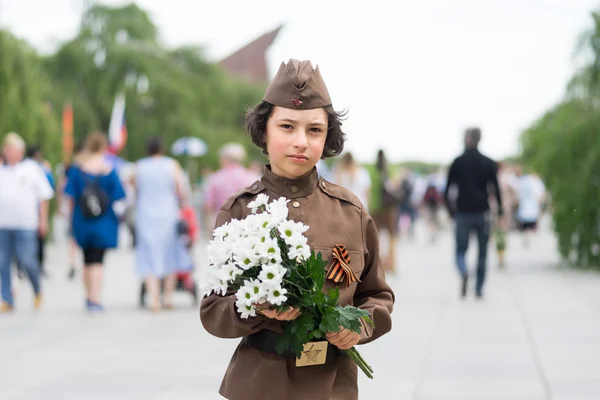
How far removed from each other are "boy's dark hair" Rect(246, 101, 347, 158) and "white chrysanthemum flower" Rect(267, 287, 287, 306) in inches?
26.4

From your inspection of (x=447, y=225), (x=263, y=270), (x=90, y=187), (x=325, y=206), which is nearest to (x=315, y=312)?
(x=263, y=270)

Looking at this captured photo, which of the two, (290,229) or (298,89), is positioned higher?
(298,89)

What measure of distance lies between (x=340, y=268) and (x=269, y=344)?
0.99 feet

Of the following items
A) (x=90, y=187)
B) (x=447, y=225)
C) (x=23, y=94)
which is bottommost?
(x=447, y=225)

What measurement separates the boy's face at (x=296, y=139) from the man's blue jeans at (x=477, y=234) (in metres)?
8.53

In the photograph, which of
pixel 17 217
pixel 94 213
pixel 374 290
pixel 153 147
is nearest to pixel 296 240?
pixel 374 290

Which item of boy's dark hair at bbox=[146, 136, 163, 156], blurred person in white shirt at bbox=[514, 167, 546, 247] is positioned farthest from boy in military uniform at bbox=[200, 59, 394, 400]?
blurred person in white shirt at bbox=[514, 167, 546, 247]

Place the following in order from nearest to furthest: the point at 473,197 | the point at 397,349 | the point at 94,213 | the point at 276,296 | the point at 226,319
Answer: the point at 276,296
the point at 226,319
the point at 397,349
the point at 94,213
the point at 473,197

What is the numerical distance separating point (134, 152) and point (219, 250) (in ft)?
112

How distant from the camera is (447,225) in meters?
35.5

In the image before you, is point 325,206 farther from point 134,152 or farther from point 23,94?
point 134,152

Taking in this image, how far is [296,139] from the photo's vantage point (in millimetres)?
2986

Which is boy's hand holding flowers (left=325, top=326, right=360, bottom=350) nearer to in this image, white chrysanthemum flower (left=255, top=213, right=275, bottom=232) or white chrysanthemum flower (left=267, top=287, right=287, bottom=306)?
white chrysanthemum flower (left=267, top=287, right=287, bottom=306)

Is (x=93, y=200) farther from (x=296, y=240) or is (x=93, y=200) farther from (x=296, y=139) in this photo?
(x=296, y=240)
